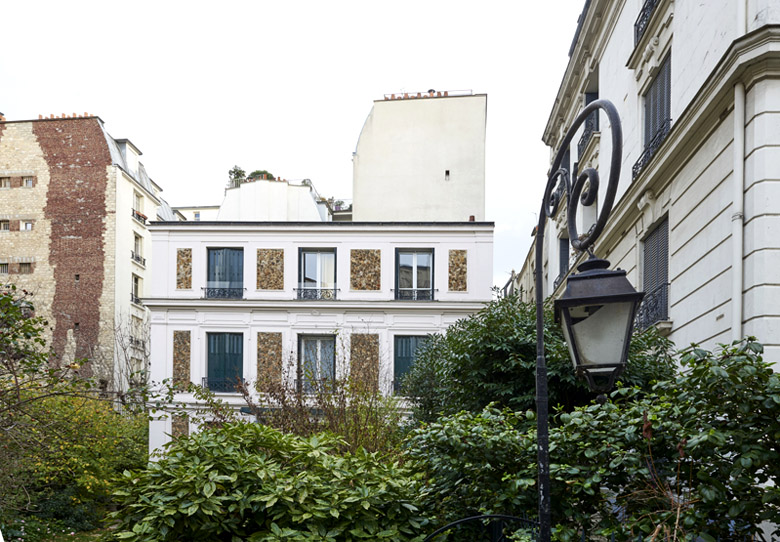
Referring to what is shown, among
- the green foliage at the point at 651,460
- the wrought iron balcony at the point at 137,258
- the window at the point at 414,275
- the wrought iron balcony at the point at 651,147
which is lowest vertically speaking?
the green foliage at the point at 651,460

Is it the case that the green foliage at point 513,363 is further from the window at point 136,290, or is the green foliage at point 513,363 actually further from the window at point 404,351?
the window at point 136,290

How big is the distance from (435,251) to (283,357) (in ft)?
22.4

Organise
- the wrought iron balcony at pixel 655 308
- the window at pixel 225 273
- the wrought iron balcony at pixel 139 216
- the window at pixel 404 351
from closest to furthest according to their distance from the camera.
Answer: the wrought iron balcony at pixel 655 308 → the window at pixel 404 351 → the window at pixel 225 273 → the wrought iron balcony at pixel 139 216

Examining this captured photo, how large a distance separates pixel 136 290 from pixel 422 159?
57.9 feet

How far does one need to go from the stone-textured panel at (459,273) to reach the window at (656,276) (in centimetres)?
1335

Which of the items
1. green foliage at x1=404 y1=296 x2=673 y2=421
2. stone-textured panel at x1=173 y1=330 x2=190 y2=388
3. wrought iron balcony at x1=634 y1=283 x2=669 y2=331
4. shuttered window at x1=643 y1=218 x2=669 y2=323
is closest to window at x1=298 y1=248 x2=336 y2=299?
stone-textured panel at x1=173 y1=330 x2=190 y2=388

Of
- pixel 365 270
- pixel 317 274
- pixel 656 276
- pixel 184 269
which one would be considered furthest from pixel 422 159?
pixel 656 276

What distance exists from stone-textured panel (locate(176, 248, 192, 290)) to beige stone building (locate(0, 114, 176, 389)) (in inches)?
416

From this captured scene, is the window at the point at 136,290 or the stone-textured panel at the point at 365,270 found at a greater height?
the stone-textured panel at the point at 365,270

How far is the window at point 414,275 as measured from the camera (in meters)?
28.1

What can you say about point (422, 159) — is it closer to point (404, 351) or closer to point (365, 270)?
point (365, 270)

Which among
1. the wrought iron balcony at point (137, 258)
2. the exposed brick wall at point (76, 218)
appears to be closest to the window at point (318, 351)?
the exposed brick wall at point (76, 218)

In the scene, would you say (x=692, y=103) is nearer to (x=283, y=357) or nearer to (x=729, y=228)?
(x=729, y=228)

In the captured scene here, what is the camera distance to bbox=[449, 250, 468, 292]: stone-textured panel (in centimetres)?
2792
